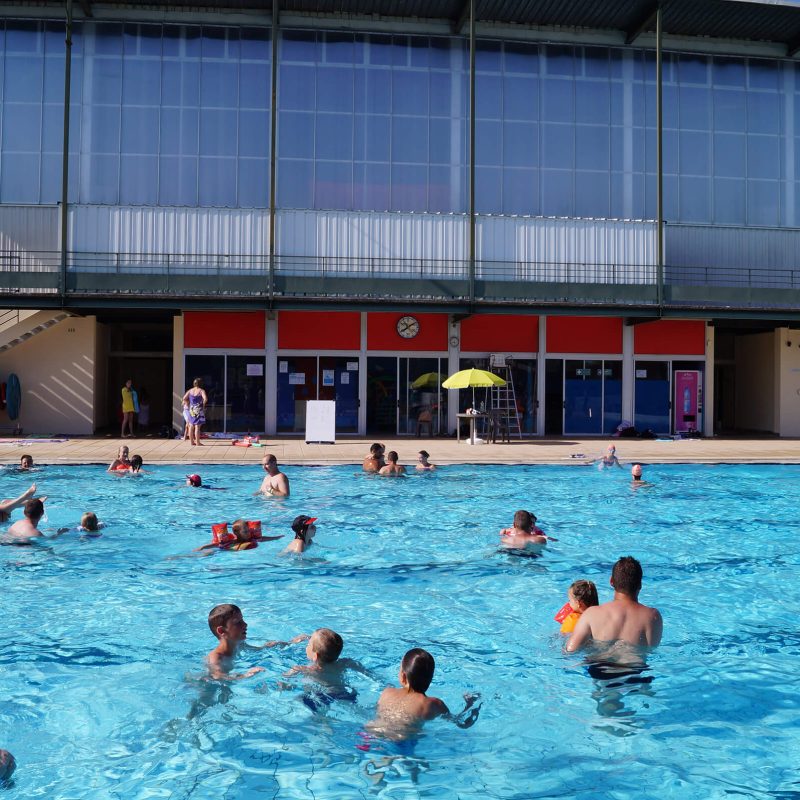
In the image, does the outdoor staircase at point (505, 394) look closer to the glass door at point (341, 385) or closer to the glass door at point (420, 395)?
the glass door at point (420, 395)

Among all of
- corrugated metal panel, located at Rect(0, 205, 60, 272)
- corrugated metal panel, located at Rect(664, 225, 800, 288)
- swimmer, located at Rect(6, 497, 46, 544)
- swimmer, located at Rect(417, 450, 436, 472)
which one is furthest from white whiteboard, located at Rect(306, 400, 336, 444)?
corrugated metal panel, located at Rect(664, 225, 800, 288)

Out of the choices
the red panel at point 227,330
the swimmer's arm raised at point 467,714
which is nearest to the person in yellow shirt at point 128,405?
the red panel at point 227,330

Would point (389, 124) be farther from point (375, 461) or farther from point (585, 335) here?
point (375, 461)

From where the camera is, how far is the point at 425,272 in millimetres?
26938

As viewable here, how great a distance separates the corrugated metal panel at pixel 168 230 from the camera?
2600cm

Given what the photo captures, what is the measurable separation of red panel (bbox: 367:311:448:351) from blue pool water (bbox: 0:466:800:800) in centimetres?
1308

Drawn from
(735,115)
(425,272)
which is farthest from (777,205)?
(425,272)

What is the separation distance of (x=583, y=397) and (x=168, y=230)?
1449cm

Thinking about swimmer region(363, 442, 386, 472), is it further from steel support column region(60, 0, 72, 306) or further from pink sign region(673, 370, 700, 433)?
pink sign region(673, 370, 700, 433)

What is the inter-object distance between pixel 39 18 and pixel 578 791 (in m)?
28.3

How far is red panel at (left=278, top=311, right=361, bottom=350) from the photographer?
27.1 m

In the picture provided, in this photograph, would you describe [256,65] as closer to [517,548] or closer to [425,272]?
[425,272]

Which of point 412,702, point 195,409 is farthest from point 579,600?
point 195,409

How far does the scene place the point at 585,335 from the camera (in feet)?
93.4
